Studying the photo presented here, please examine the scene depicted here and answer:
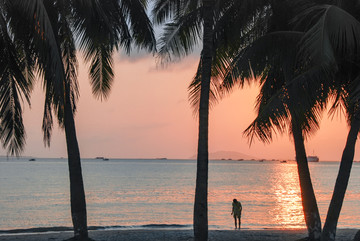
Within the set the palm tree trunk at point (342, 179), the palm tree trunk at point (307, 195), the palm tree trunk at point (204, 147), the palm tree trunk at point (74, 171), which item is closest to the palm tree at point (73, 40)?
the palm tree trunk at point (74, 171)

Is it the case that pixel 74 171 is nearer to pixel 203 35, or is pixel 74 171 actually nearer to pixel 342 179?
pixel 203 35

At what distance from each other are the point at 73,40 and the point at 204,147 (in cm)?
557

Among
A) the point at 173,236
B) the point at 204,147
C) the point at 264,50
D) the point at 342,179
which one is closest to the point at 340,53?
the point at 264,50

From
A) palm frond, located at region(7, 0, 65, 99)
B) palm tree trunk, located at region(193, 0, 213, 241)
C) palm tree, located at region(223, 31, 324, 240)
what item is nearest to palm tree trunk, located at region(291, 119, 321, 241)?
palm tree, located at region(223, 31, 324, 240)

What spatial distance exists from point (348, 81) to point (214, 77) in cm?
453

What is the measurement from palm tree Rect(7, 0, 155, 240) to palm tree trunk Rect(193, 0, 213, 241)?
2.38m

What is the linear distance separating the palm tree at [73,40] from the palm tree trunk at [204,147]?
2382 mm

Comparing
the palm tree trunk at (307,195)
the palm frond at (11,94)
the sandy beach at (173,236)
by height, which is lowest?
the sandy beach at (173,236)

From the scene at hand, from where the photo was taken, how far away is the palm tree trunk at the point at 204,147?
13.5 metres

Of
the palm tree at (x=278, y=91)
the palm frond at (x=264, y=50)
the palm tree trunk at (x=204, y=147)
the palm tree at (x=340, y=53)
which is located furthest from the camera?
the palm tree trunk at (x=204, y=147)

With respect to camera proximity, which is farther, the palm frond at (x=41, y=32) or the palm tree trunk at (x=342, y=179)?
the palm tree trunk at (x=342, y=179)

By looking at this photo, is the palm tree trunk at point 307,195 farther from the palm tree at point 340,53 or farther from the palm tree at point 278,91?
the palm tree at point 340,53

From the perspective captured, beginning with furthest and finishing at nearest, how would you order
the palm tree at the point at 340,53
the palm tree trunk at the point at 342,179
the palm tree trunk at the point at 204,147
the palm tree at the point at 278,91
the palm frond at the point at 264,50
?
the palm tree trunk at the point at 204,147
the palm tree trunk at the point at 342,179
the palm frond at the point at 264,50
the palm tree at the point at 278,91
the palm tree at the point at 340,53

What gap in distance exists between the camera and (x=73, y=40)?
15938 millimetres
